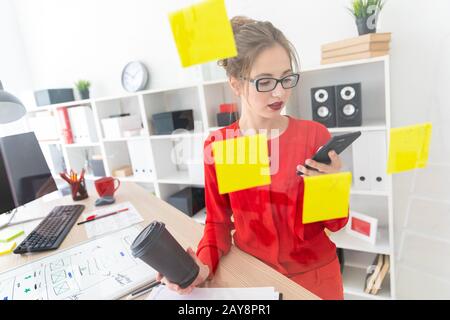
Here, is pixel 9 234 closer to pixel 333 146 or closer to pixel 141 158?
pixel 141 158

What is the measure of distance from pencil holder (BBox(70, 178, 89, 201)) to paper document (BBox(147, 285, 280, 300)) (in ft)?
2.42

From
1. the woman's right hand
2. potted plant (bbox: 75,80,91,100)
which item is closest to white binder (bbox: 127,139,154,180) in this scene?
potted plant (bbox: 75,80,91,100)

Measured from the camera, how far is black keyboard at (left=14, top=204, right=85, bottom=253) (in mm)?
711

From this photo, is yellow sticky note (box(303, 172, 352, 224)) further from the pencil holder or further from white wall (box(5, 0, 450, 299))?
the pencil holder

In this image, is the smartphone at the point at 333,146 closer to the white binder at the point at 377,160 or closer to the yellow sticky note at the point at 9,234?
the white binder at the point at 377,160

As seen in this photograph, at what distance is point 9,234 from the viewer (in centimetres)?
83

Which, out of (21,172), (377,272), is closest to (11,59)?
(21,172)

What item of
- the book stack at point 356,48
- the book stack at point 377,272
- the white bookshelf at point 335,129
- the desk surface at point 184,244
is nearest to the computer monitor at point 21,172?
the white bookshelf at point 335,129

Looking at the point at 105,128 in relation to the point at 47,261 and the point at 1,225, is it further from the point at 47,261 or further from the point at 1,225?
the point at 1,225

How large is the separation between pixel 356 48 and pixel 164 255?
43cm

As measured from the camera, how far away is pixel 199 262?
1.61 feet

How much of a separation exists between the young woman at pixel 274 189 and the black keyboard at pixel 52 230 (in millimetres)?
458

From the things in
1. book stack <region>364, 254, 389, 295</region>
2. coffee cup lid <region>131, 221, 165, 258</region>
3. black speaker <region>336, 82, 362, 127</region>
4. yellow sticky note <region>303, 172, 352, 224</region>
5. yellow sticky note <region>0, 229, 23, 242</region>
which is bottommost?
book stack <region>364, 254, 389, 295</region>
